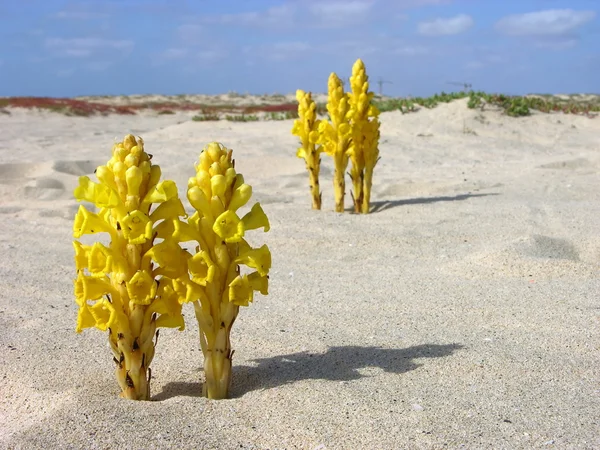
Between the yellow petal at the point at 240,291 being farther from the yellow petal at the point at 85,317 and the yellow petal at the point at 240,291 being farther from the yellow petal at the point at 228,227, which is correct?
the yellow petal at the point at 85,317

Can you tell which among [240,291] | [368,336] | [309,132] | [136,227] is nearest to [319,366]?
[368,336]

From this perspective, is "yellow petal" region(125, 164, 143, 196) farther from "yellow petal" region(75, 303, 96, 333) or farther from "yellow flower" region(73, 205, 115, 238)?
"yellow petal" region(75, 303, 96, 333)

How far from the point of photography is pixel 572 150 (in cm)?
1376

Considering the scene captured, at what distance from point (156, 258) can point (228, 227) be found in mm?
→ 311

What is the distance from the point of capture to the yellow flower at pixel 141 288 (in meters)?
2.73

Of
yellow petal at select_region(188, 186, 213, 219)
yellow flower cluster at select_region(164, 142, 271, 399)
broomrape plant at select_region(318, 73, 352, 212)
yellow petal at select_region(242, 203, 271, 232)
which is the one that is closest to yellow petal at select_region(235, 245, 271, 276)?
yellow flower cluster at select_region(164, 142, 271, 399)

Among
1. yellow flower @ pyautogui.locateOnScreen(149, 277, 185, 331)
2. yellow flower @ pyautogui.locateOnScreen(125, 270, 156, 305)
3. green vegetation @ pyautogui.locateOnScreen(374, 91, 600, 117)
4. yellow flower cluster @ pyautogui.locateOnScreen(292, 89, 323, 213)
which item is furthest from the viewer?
green vegetation @ pyautogui.locateOnScreen(374, 91, 600, 117)

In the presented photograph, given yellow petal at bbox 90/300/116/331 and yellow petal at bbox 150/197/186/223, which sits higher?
yellow petal at bbox 150/197/186/223

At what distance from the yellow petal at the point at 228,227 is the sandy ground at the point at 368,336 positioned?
0.70m

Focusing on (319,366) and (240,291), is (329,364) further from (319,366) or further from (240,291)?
(240,291)

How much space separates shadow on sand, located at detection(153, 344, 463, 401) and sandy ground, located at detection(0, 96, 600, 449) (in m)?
0.01

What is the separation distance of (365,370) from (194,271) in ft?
3.22

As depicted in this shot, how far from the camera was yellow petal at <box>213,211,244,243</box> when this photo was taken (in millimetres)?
2703

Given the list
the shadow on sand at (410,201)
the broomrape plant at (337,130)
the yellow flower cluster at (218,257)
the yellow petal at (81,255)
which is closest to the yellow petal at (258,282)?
the yellow flower cluster at (218,257)
